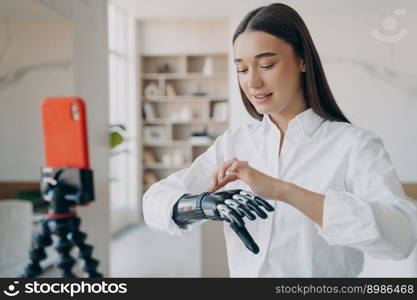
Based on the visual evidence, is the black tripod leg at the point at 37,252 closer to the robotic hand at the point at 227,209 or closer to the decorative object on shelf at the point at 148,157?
the robotic hand at the point at 227,209

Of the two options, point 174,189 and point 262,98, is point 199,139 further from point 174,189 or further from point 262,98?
point 262,98

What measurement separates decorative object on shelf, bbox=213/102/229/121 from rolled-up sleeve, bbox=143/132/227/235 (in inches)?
188

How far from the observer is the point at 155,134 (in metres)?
5.80

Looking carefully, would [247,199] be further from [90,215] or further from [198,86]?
[198,86]

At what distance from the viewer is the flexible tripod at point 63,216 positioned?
64.4 inches

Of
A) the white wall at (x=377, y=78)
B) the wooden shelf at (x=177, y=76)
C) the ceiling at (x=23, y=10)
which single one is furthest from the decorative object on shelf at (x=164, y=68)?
the white wall at (x=377, y=78)

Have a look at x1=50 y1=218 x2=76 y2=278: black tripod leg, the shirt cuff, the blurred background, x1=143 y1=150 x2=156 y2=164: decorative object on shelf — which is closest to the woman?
the shirt cuff

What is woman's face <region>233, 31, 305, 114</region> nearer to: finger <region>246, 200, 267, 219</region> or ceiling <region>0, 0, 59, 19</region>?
finger <region>246, 200, 267, 219</region>

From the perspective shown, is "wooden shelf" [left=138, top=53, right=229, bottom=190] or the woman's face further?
"wooden shelf" [left=138, top=53, right=229, bottom=190]

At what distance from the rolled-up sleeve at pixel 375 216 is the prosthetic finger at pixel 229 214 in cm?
15

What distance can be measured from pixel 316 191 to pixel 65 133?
1.03 meters

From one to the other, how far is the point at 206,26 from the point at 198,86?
129 cm

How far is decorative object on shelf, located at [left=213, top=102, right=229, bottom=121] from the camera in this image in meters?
5.89

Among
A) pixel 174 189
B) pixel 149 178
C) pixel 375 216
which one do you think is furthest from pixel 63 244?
pixel 149 178
